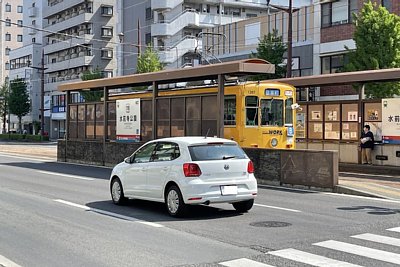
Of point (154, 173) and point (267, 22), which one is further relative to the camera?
point (267, 22)

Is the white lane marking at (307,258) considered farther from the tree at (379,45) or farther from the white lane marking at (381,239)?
the tree at (379,45)

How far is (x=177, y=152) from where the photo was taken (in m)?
11.9

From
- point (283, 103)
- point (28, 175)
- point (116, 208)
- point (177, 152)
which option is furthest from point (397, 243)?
point (28, 175)

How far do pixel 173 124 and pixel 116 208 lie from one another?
10552mm

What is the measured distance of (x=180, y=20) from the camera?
67562mm

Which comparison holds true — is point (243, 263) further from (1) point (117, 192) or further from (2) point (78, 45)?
(2) point (78, 45)

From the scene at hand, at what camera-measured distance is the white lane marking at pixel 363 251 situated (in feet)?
26.2

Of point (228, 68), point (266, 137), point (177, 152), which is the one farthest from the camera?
point (266, 137)

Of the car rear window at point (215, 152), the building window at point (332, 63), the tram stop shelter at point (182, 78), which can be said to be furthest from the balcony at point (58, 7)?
the car rear window at point (215, 152)

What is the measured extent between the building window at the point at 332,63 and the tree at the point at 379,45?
9689 millimetres

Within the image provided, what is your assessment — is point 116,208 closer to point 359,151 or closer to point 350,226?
point 350,226

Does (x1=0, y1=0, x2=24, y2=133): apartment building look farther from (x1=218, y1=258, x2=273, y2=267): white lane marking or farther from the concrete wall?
(x1=218, y1=258, x2=273, y2=267): white lane marking

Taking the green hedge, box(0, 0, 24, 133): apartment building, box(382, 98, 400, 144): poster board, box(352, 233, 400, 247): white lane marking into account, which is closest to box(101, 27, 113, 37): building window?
the green hedge

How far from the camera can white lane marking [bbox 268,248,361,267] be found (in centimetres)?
759
